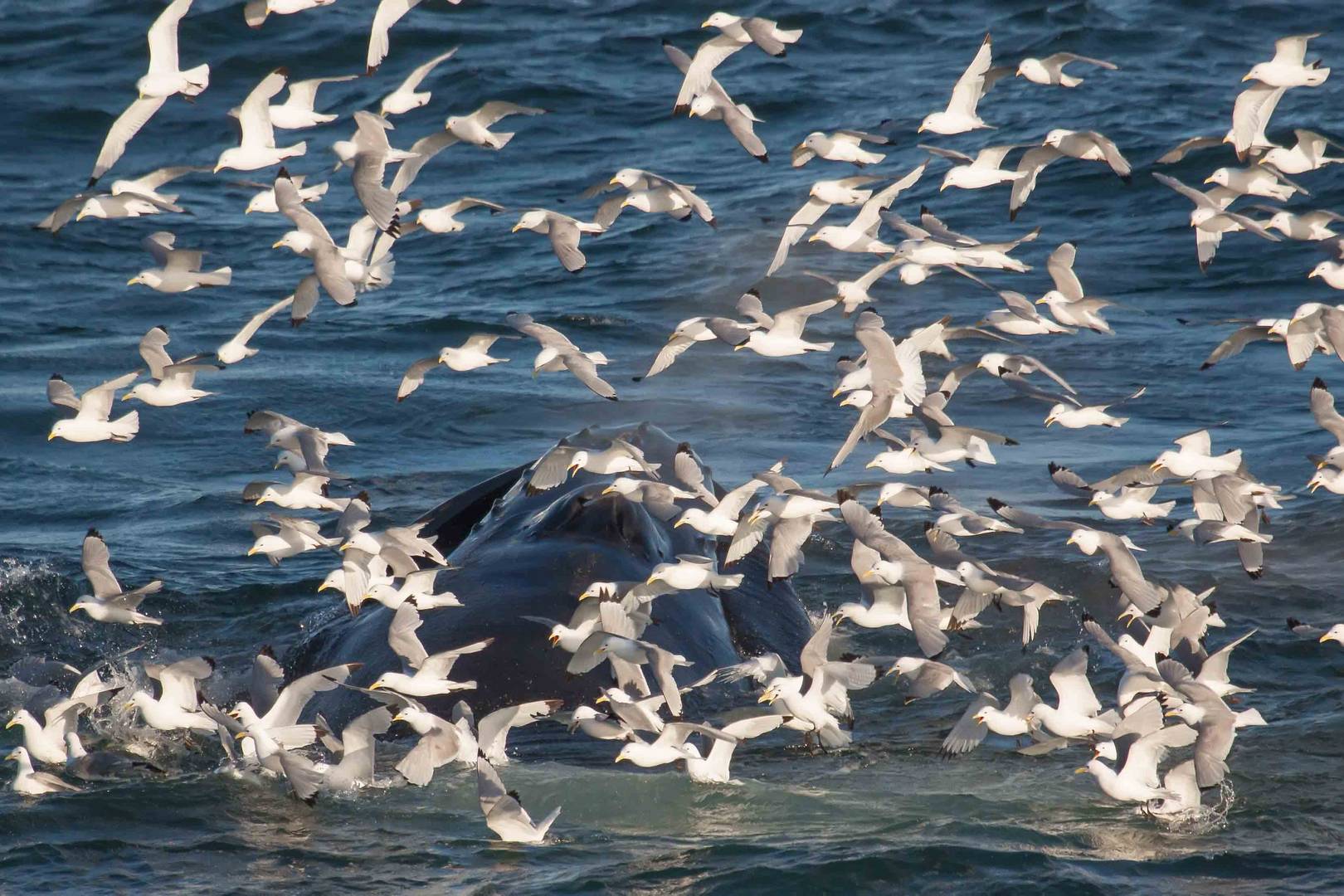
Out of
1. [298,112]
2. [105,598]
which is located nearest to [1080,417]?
[298,112]

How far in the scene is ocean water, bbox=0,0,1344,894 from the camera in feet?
28.4

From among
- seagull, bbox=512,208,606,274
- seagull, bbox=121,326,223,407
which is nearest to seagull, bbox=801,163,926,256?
seagull, bbox=512,208,606,274

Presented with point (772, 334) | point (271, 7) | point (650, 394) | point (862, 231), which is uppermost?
point (271, 7)

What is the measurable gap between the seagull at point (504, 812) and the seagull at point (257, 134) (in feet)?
23.5

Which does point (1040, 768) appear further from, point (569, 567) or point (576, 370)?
point (576, 370)

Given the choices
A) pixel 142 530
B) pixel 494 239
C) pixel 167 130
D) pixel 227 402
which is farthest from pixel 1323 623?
pixel 167 130

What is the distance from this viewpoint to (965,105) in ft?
55.2

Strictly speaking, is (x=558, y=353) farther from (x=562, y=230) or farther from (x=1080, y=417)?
(x=1080, y=417)

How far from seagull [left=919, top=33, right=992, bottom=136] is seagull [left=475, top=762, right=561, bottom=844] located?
30.3 ft

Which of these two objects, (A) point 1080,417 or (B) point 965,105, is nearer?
Result: (A) point 1080,417

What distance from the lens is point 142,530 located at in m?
15.8

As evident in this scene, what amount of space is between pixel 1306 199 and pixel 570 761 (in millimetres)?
18127

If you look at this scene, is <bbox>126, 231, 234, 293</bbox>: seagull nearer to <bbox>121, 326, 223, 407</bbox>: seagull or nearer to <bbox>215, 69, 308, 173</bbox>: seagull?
<bbox>121, 326, 223, 407</bbox>: seagull

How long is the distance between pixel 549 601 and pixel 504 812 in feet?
7.57
